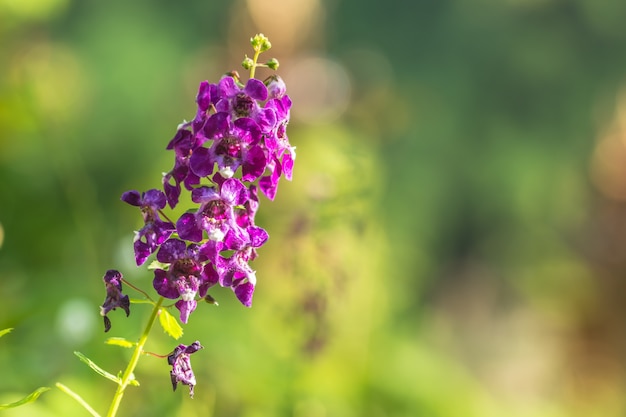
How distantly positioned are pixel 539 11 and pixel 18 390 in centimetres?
1022

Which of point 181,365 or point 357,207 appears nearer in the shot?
point 181,365

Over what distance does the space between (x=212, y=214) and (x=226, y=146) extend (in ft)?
0.26

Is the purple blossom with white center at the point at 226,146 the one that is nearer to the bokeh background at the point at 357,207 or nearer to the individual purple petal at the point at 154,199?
the individual purple petal at the point at 154,199

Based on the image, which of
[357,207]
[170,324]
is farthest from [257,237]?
[357,207]

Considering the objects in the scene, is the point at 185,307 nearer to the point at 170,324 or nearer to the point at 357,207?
the point at 170,324

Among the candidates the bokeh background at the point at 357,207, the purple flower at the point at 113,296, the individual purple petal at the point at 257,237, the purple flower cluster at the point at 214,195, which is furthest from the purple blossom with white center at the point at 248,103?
the bokeh background at the point at 357,207

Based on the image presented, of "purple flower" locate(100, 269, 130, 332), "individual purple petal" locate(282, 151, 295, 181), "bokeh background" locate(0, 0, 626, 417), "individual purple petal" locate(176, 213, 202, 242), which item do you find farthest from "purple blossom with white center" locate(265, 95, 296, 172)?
"bokeh background" locate(0, 0, 626, 417)

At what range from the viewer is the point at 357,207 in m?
2.15

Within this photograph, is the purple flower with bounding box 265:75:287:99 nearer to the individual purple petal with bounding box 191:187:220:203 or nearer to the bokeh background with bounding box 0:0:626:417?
the individual purple petal with bounding box 191:187:220:203

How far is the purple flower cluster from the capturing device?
39.3 inches

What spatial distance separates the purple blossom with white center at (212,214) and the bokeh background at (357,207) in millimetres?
766

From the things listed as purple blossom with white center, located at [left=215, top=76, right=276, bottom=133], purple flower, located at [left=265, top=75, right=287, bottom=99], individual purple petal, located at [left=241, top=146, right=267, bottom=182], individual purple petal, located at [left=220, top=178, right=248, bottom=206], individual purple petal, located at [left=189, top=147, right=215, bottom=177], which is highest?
purple flower, located at [left=265, top=75, right=287, bottom=99]

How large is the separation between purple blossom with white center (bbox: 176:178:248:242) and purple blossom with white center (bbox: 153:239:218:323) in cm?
2

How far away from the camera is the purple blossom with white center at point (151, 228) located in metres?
1.02
